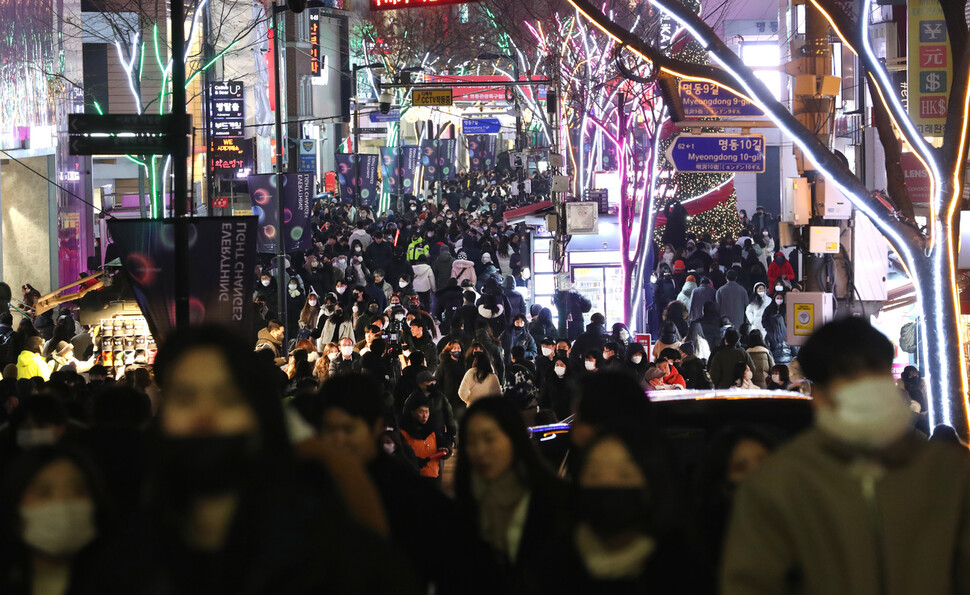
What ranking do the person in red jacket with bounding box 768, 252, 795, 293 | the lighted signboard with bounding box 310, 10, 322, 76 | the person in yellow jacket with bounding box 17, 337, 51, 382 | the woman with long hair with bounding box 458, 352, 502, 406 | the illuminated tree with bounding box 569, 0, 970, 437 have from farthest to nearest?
the lighted signboard with bounding box 310, 10, 322, 76, the person in red jacket with bounding box 768, 252, 795, 293, the person in yellow jacket with bounding box 17, 337, 51, 382, the woman with long hair with bounding box 458, 352, 502, 406, the illuminated tree with bounding box 569, 0, 970, 437

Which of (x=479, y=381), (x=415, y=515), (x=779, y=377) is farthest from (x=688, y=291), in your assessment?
(x=415, y=515)

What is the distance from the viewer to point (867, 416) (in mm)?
2807

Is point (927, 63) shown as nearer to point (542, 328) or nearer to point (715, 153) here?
point (715, 153)

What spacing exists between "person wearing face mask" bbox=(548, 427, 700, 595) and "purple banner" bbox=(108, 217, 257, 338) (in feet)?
21.9

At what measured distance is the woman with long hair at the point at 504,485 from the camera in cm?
382

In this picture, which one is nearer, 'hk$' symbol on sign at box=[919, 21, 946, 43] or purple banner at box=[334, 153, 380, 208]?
'hk$' symbol on sign at box=[919, 21, 946, 43]

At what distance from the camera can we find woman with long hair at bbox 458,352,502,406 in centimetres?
1222

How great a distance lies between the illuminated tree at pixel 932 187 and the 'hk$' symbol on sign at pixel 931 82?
3.13m

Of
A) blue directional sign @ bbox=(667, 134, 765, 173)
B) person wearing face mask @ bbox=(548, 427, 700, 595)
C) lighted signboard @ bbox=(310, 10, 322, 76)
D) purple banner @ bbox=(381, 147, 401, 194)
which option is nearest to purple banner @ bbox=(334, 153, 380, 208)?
purple banner @ bbox=(381, 147, 401, 194)

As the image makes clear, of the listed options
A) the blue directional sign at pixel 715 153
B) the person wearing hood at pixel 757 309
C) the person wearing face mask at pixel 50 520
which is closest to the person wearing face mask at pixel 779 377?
the blue directional sign at pixel 715 153

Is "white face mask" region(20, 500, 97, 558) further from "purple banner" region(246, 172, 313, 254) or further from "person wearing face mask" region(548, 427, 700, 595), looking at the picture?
"purple banner" region(246, 172, 313, 254)

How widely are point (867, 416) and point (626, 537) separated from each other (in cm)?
79

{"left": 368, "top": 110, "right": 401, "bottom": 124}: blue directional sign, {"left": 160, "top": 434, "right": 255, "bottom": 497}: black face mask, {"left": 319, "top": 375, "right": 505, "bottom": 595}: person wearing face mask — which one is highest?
{"left": 368, "top": 110, "right": 401, "bottom": 124}: blue directional sign

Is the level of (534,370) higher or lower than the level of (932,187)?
lower
